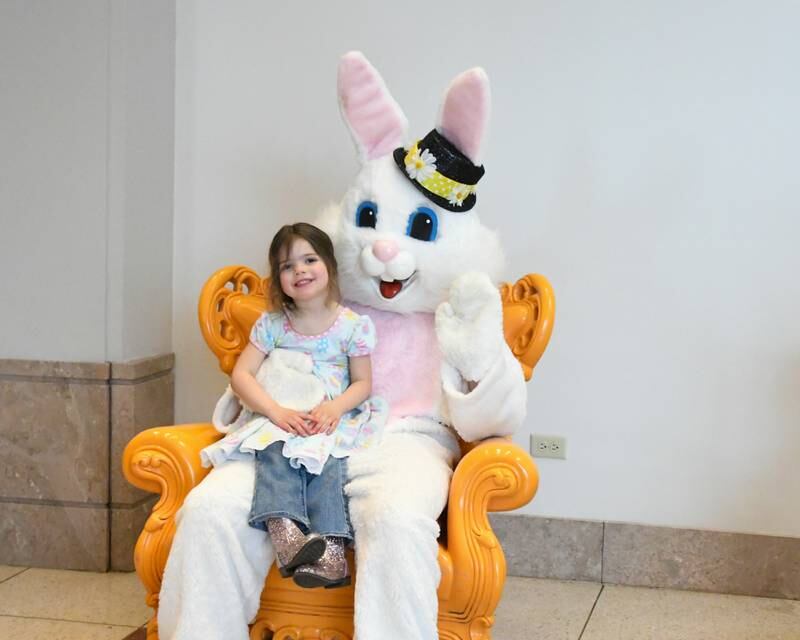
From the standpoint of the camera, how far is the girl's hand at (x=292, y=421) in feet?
7.09

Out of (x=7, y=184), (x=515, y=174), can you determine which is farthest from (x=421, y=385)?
(x=7, y=184)

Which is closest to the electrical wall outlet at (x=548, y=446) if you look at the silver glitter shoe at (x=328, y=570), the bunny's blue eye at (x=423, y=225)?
the bunny's blue eye at (x=423, y=225)

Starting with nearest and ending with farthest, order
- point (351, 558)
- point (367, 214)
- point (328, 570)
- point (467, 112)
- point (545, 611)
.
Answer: point (328, 570) < point (351, 558) < point (467, 112) < point (367, 214) < point (545, 611)

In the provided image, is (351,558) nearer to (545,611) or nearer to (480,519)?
(480,519)

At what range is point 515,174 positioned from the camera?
2865 mm

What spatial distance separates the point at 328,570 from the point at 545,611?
36.6 inches

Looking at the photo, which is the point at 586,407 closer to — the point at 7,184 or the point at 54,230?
the point at 54,230

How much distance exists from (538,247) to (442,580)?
3.90 ft

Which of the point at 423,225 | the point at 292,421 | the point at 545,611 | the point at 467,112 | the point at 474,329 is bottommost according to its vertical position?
the point at 545,611

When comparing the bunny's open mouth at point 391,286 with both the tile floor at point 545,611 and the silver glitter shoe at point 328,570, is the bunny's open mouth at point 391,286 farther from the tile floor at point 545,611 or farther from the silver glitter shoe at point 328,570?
the tile floor at point 545,611

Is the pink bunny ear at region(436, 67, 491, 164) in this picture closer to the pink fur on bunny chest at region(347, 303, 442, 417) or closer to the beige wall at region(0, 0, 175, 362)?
the pink fur on bunny chest at region(347, 303, 442, 417)

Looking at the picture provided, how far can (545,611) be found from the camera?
265cm

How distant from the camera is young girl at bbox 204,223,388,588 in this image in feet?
6.49

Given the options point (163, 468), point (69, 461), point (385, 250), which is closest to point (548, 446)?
point (385, 250)
